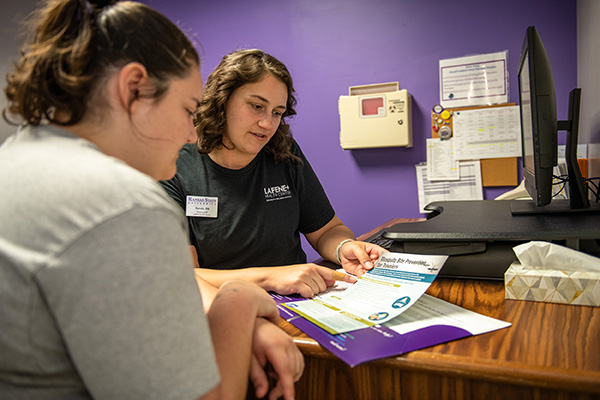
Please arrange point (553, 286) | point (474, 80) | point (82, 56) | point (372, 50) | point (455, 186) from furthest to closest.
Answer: point (372, 50), point (455, 186), point (474, 80), point (553, 286), point (82, 56)

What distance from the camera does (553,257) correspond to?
31.0 inches

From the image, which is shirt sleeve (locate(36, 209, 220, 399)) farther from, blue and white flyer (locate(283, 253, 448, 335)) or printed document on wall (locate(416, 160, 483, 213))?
printed document on wall (locate(416, 160, 483, 213))

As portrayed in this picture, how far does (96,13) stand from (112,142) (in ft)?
0.60

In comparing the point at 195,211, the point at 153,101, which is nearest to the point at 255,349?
the point at 153,101

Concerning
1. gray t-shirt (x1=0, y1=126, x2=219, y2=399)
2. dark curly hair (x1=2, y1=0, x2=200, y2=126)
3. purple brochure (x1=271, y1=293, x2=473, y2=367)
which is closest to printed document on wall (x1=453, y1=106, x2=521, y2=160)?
purple brochure (x1=271, y1=293, x2=473, y2=367)

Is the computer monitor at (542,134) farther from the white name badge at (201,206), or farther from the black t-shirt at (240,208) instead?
the white name badge at (201,206)

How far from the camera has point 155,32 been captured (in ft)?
1.90

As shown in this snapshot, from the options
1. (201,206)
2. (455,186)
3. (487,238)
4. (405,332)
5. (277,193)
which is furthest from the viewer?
(455,186)

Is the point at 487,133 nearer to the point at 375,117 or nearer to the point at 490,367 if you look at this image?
the point at 375,117

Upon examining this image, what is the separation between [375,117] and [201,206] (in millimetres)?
1472

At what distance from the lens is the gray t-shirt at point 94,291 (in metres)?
0.40

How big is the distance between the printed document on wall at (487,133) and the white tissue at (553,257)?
1709 millimetres

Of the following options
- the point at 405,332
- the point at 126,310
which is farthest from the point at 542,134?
the point at 126,310

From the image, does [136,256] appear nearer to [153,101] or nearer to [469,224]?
[153,101]
